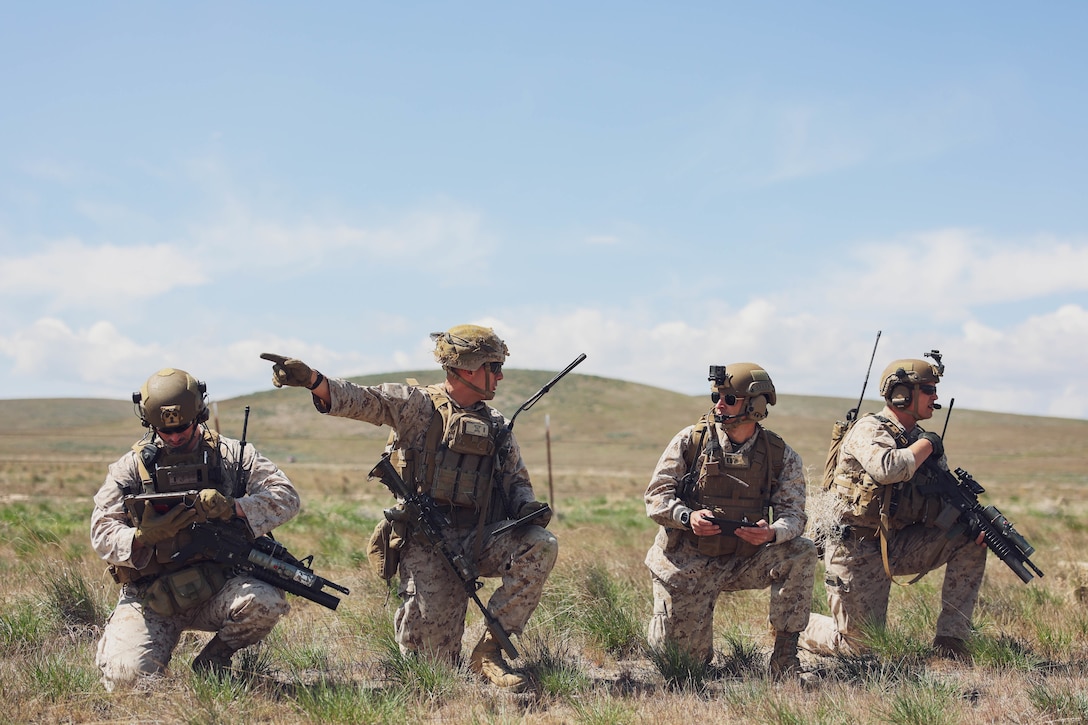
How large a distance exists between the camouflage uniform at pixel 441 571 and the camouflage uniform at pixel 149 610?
80 centimetres

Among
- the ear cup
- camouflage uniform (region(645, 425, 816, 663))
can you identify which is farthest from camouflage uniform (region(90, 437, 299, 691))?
the ear cup

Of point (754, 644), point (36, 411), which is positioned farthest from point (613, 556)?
point (36, 411)

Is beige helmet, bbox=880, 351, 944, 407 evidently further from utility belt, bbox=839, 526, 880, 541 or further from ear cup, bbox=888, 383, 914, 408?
utility belt, bbox=839, 526, 880, 541

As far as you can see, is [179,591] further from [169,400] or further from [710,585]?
[710,585]

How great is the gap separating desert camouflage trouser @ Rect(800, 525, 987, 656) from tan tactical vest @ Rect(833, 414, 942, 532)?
176mm

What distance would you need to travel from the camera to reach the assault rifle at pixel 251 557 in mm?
5359

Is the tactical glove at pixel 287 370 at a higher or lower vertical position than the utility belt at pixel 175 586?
higher

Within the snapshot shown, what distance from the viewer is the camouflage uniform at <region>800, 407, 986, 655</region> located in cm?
669

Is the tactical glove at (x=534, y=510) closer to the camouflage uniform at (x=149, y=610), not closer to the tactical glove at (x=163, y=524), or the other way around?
the camouflage uniform at (x=149, y=610)

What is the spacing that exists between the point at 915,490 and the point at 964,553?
63 cm

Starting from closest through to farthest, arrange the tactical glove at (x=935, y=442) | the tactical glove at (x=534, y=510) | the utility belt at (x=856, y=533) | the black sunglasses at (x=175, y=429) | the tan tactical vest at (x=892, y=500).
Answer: the black sunglasses at (x=175, y=429), the tactical glove at (x=534, y=510), the tactical glove at (x=935, y=442), the tan tactical vest at (x=892, y=500), the utility belt at (x=856, y=533)

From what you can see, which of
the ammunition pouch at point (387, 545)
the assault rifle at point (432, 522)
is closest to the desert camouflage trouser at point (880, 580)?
the assault rifle at point (432, 522)

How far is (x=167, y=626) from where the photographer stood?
5.43 metres

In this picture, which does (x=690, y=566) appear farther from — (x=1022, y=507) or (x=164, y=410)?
(x=1022, y=507)
